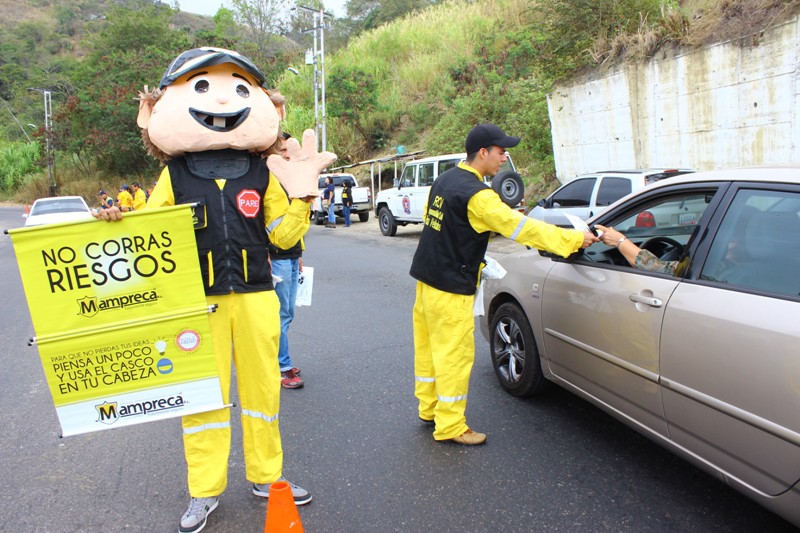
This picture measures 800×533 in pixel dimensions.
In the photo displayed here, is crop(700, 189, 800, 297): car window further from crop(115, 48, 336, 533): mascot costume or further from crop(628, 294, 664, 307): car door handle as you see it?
crop(115, 48, 336, 533): mascot costume

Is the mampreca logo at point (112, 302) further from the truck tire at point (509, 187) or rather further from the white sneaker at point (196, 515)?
the truck tire at point (509, 187)

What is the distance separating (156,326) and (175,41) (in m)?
50.7

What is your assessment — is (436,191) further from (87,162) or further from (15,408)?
(87,162)

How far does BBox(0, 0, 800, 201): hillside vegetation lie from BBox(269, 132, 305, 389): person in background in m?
10.6

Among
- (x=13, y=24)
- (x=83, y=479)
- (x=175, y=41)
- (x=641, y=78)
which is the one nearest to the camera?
(x=83, y=479)

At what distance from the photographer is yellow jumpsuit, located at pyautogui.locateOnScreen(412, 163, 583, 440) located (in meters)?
3.13

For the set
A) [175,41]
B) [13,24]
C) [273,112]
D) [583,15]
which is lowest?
[273,112]

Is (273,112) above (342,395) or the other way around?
above

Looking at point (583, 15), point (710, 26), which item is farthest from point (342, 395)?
point (583, 15)

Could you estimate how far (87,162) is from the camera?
47.3 meters

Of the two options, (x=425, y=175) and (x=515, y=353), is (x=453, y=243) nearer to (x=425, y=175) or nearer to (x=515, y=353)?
(x=515, y=353)

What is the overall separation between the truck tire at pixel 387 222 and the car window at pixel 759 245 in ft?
43.0

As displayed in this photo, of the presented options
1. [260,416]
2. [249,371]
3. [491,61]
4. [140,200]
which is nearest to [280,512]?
[260,416]

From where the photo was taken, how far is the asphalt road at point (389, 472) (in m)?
2.78
